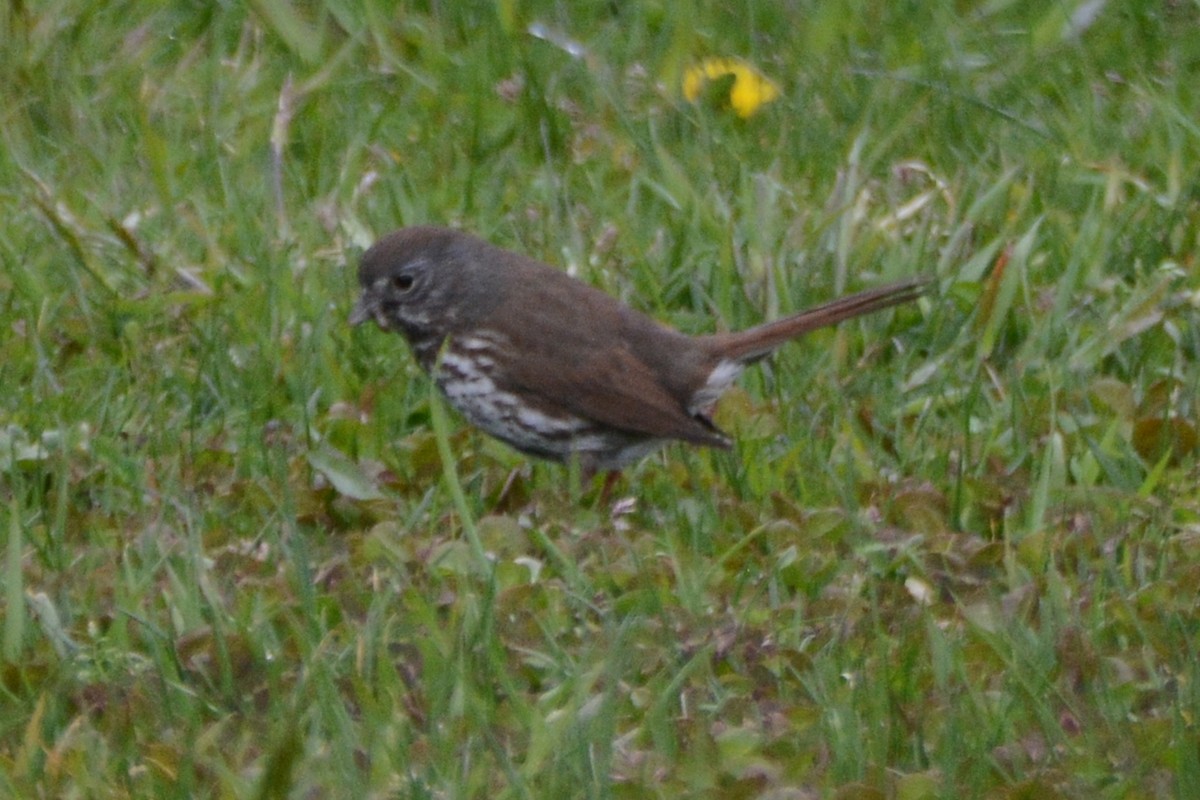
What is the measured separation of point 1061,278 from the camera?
6332 mm

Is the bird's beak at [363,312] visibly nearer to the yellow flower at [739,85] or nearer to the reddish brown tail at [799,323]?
the reddish brown tail at [799,323]

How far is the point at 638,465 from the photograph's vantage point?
5891 mm

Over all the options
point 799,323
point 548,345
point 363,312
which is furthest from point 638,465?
point 363,312

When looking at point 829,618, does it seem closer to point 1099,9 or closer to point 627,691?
point 627,691

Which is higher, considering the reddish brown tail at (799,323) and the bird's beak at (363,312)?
the bird's beak at (363,312)

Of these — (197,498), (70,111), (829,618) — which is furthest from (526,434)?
(70,111)

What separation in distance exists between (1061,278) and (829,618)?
6.57 ft

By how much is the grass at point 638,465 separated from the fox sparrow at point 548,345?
13 cm

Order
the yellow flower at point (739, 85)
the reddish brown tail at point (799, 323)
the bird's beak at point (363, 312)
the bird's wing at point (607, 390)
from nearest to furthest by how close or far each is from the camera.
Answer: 1. the bird's wing at point (607, 390)
2. the reddish brown tail at point (799, 323)
3. the bird's beak at point (363, 312)
4. the yellow flower at point (739, 85)

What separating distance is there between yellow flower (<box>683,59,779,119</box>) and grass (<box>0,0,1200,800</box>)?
67 mm

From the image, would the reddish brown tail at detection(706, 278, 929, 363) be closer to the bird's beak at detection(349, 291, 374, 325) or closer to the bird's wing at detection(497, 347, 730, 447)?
the bird's wing at detection(497, 347, 730, 447)

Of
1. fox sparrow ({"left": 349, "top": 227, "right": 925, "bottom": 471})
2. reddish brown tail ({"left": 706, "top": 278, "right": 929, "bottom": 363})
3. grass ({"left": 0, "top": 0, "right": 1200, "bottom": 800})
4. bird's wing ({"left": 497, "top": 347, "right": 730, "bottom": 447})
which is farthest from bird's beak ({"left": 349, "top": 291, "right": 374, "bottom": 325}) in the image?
reddish brown tail ({"left": 706, "top": 278, "right": 929, "bottom": 363})

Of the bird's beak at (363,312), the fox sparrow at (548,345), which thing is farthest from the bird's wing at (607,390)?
the bird's beak at (363,312)

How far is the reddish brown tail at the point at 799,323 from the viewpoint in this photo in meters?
5.81
